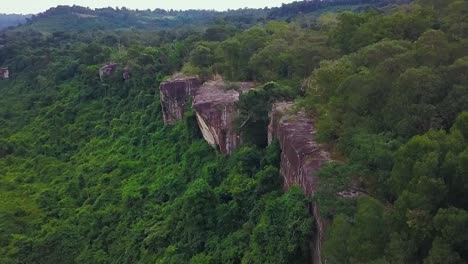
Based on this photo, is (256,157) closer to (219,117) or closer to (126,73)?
(219,117)

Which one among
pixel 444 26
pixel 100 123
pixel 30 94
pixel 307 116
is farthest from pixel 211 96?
pixel 30 94

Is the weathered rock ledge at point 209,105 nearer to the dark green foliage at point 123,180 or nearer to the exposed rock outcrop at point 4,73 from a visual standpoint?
the dark green foliage at point 123,180

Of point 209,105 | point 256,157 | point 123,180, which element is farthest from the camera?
point 123,180

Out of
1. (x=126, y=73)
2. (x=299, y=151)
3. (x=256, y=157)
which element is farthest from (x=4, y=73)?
(x=299, y=151)

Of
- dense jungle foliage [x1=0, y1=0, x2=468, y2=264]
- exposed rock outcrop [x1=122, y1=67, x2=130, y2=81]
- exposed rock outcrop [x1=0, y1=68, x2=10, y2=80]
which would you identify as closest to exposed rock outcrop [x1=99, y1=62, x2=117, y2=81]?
dense jungle foliage [x1=0, y1=0, x2=468, y2=264]

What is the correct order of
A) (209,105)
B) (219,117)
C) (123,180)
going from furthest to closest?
(123,180) < (209,105) < (219,117)

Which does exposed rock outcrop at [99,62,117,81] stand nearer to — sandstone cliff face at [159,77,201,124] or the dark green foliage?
the dark green foliage

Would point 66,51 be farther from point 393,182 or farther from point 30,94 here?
point 393,182
